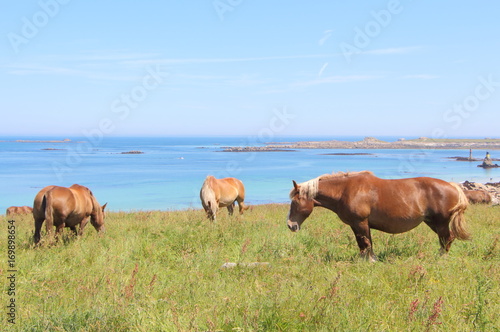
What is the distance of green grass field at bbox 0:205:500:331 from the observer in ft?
14.8

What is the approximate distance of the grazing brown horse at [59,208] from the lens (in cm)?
935

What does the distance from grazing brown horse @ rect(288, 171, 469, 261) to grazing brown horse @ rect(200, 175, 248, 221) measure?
Result: 6.26m

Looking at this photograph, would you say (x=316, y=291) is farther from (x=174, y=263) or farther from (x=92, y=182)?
(x=92, y=182)

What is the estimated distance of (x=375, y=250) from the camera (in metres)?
8.46

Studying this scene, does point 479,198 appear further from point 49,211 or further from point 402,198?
point 49,211

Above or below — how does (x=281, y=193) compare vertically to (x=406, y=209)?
below

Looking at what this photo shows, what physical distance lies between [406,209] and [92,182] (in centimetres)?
5075

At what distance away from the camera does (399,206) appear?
770 cm

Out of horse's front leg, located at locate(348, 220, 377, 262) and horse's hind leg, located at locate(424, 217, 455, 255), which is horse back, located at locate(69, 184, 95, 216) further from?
horse's hind leg, located at locate(424, 217, 455, 255)

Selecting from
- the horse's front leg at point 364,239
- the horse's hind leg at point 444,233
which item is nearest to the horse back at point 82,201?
the horse's front leg at point 364,239

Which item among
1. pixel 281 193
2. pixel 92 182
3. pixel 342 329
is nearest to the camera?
pixel 342 329

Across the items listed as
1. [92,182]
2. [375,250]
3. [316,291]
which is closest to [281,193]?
[92,182]

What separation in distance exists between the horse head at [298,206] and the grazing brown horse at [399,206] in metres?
0.49

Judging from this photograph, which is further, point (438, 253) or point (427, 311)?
point (438, 253)
